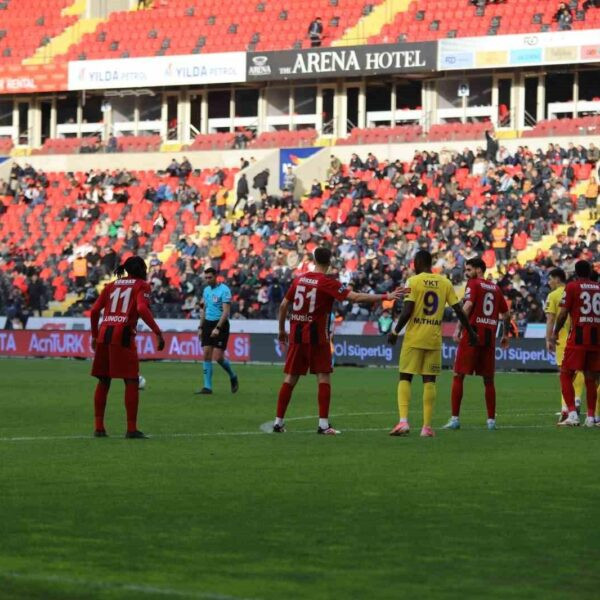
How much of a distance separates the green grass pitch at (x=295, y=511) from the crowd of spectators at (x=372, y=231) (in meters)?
21.8

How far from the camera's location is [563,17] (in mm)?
51156

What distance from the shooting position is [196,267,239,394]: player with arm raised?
2612 cm

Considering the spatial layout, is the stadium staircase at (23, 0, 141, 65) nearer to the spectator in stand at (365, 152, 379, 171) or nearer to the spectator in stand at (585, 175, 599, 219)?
the spectator in stand at (365, 152, 379, 171)

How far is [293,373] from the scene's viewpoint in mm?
17484

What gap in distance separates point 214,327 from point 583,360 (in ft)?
29.5

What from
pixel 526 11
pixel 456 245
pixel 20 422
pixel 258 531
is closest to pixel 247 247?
pixel 456 245

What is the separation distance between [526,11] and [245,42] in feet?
35.7

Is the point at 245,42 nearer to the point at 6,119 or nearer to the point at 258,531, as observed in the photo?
the point at 6,119

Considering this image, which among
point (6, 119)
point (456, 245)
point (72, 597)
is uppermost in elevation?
point (6, 119)

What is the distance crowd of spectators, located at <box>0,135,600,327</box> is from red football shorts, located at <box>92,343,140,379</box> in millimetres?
22106

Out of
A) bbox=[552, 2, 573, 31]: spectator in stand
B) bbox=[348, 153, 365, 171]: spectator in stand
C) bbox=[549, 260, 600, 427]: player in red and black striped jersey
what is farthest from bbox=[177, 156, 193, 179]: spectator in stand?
bbox=[549, 260, 600, 427]: player in red and black striped jersey

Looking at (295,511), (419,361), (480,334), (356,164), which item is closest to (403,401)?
(419,361)

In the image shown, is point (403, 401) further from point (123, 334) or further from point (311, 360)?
point (123, 334)

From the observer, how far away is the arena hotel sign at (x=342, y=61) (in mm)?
53041
